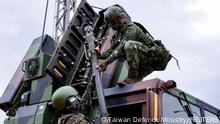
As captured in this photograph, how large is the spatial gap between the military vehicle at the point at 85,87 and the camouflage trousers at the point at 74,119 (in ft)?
0.49

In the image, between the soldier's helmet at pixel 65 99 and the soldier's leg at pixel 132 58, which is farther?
the soldier's leg at pixel 132 58

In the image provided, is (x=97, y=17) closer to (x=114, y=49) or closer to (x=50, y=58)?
(x=50, y=58)

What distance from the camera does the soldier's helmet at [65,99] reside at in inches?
182

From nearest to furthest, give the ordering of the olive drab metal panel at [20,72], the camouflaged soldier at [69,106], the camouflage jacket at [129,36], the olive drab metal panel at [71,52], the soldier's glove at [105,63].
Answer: the camouflaged soldier at [69,106], the soldier's glove at [105,63], the camouflage jacket at [129,36], the olive drab metal panel at [71,52], the olive drab metal panel at [20,72]

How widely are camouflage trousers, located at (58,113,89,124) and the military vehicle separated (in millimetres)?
148

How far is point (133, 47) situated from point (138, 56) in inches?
4.2

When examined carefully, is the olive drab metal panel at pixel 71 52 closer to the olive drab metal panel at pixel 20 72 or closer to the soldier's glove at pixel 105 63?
the olive drab metal panel at pixel 20 72

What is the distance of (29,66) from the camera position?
240 inches

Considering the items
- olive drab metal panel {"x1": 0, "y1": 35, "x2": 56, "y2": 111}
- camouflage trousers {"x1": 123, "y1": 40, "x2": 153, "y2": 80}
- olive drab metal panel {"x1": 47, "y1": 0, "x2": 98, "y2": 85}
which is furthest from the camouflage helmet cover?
olive drab metal panel {"x1": 0, "y1": 35, "x2": 56, "y2": 111}

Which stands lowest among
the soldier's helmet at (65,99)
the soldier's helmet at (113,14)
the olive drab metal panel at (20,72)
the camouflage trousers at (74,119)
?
the camouflage trousers at (74,119)

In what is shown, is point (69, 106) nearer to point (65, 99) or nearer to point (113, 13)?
point (65, 99)

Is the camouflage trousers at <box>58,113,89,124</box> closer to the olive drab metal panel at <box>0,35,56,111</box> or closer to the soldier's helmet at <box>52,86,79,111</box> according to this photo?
the soldier's helmet at <box>52,86,79,111</box>

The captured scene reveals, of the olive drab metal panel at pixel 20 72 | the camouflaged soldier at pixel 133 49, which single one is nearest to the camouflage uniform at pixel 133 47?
the camouflaged soldier at pixel 133 49

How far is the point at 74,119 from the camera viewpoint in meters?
4.40
